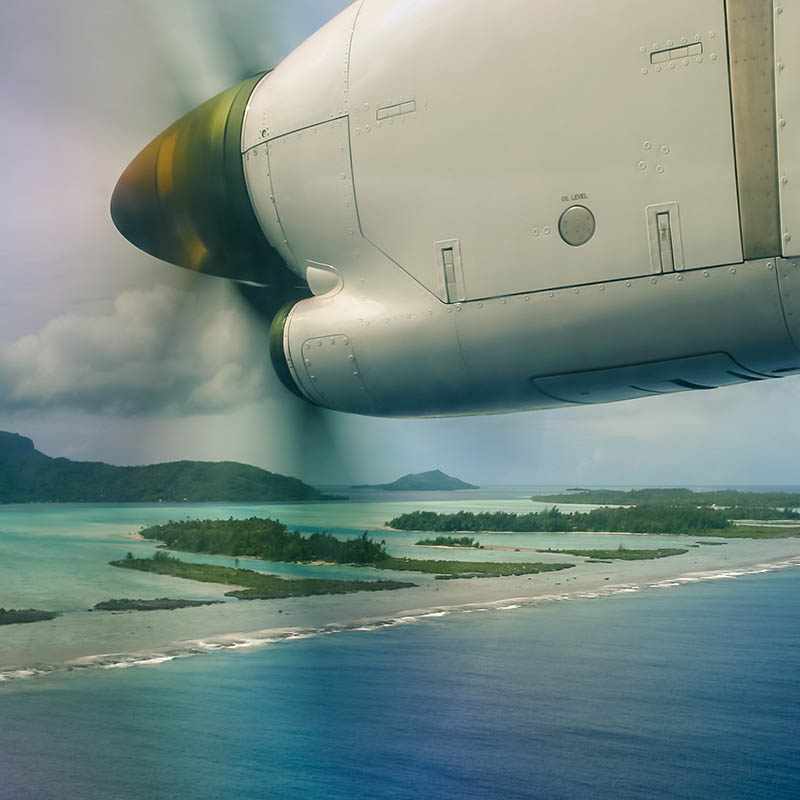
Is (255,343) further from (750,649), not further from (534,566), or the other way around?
(750,649)

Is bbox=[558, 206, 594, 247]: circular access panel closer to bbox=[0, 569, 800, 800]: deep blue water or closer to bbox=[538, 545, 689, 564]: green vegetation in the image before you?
bbox=[0, 569, 800, 800]: deep blue water

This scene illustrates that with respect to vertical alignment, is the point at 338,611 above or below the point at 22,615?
below

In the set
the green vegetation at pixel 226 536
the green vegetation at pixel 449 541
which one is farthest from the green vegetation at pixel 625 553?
the green vegetation at pixel 226 536

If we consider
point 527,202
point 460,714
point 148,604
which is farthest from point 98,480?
point 460,714

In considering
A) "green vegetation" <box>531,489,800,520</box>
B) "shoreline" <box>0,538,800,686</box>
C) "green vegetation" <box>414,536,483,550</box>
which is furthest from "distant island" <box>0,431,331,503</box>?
"green vegetation" <box>531,489,800,520</box>

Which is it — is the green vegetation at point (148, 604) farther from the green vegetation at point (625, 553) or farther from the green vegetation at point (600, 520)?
the green vegetation at point (625, 553)

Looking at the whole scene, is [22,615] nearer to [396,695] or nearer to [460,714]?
[396,695]
